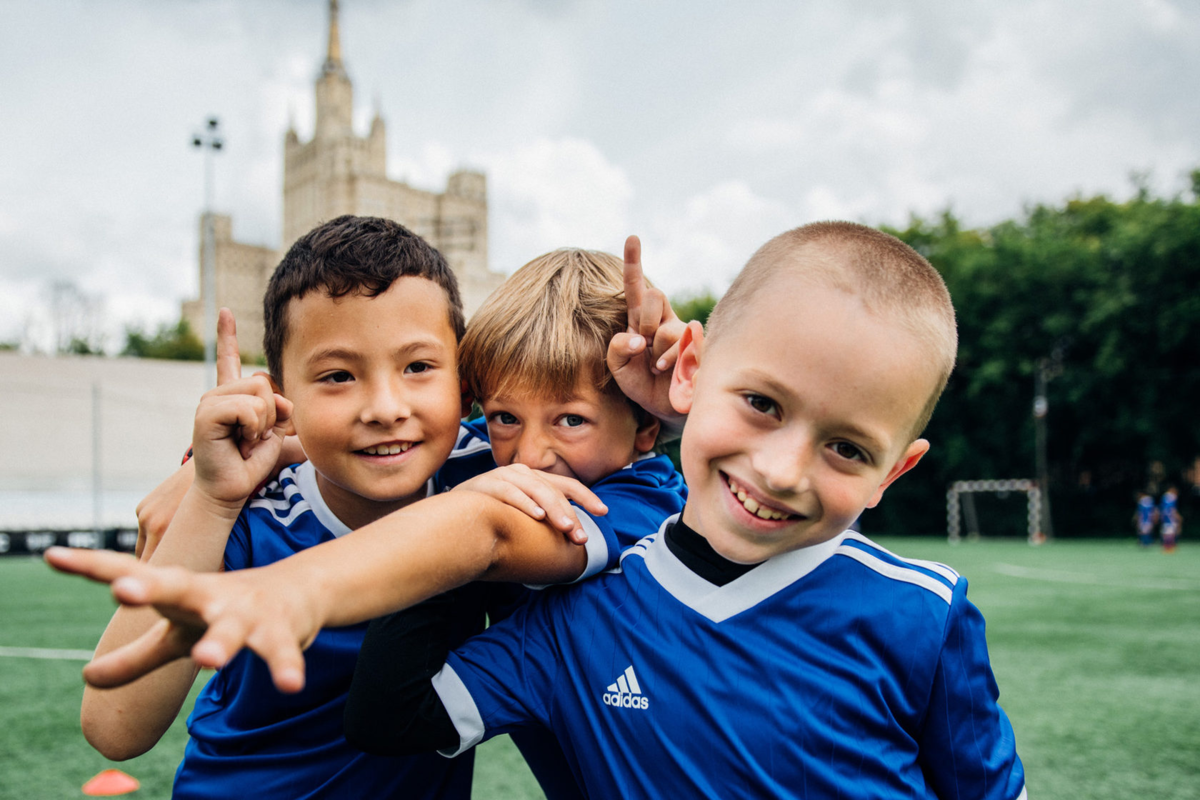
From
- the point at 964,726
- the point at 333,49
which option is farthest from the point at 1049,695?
the point at 333,49

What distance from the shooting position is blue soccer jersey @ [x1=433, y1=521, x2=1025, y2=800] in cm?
124

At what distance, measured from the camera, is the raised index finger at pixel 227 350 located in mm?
1722

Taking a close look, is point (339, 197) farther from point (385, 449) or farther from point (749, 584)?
point (749, 584)

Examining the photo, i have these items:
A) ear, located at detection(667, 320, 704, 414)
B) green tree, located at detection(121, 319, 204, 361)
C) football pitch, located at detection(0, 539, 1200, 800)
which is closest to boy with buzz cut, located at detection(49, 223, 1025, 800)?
ear, located at detection(667, 320, 704, 414)

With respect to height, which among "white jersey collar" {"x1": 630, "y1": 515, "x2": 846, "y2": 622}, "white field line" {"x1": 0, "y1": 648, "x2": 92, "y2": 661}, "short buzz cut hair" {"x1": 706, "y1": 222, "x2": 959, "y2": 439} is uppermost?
"short buzz cut hair" {"x1": 706, "y1": 222, "x2": 959, "y2": 439}

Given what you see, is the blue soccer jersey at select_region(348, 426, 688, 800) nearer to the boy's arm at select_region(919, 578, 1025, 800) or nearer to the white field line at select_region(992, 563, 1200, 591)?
the boy's arm at select_region(919, 578, 1025, 800)

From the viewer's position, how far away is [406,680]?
1.28 m

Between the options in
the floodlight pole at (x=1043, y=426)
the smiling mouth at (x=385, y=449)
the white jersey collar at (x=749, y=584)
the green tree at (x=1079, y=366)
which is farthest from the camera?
the floodlight pole at (x=1043, y=426)

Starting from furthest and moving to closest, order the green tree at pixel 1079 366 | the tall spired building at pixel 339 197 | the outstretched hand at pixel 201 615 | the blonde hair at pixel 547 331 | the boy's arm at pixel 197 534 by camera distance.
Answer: the tall spired building at pixel 339 197 < the green tree at pixel 1079 366 < the blonde hair at pixel 547 331 < the boy's arm at pixel 197 534 < the outstretched hand at pixel 201 615

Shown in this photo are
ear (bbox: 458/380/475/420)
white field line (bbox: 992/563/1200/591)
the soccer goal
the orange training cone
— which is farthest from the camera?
the soccer goal

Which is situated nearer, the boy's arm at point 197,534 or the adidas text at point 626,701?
the adidas text at point 626,701

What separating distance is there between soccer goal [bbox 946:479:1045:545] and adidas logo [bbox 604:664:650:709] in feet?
85.6

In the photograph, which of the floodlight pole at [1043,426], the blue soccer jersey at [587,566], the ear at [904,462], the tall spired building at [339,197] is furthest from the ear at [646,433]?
the tall spired building at [339,197]

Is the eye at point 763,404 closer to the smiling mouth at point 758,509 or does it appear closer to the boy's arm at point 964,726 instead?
the smiling mouth at point 758,509
